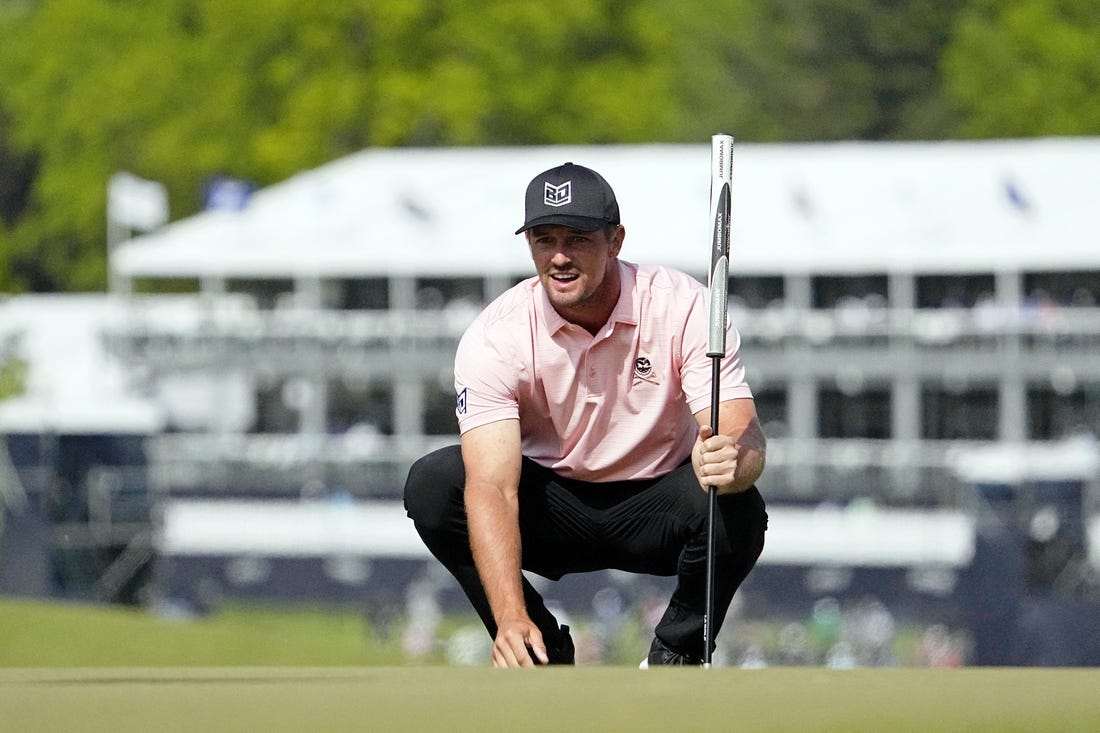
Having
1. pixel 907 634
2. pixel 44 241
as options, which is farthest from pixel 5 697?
pixel 44 241

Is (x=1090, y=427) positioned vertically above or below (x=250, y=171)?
below

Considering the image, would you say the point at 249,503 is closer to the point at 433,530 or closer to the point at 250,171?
the point at 250,171

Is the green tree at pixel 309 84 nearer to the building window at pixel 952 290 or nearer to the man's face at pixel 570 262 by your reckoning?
the building window at pixel 952 290

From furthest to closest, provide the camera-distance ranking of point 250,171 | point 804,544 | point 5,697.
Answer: point 250,171, point 804,544, point 5,697

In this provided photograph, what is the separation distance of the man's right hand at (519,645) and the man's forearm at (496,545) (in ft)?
0.31

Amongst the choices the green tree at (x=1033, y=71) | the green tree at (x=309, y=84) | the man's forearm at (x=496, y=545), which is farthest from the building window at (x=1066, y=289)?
the man's forearm at (x=496, y=545)

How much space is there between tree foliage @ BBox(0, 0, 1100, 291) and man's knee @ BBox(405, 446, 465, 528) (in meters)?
33.2

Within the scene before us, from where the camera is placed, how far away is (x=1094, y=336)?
28.6 metres

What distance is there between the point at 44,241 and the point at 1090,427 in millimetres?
24512

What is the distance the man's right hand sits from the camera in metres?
4.89

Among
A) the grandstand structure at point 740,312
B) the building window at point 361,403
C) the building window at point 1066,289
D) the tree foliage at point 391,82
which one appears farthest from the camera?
the tree foliage at point 391,82

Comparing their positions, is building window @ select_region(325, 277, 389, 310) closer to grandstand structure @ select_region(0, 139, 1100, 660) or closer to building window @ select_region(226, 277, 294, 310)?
grandstand structure @ select_region(0, 139, 1100, 660)

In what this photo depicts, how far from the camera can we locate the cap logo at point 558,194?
522 centimetres

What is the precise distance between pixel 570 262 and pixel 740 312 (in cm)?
2469
